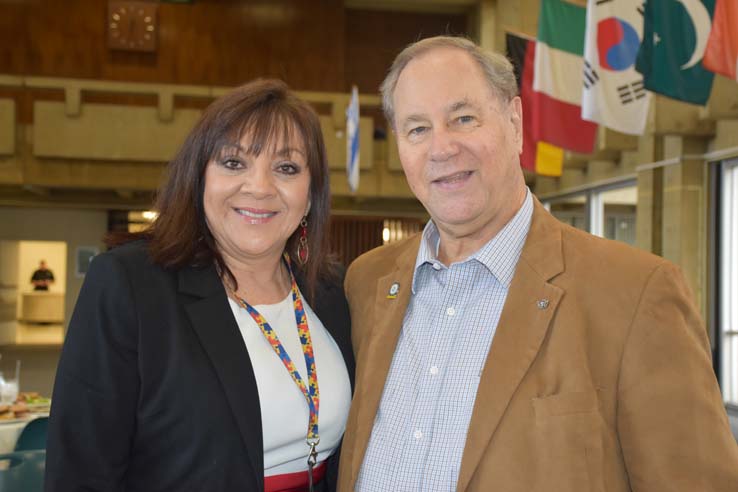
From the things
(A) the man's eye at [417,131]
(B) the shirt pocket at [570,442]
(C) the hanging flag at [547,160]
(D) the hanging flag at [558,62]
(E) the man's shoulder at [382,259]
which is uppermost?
(D) the hanging flag at [558,62]

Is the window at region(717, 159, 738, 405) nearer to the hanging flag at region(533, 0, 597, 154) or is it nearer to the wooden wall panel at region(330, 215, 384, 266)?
the hanging flag at region(533, 0, 597, 154)

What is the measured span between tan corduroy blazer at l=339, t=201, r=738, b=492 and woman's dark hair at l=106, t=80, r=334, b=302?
2.88 feet

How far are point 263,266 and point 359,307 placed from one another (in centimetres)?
37

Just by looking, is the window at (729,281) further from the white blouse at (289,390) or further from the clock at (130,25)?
the clock at (130,25)

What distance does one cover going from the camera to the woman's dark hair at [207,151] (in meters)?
2.23

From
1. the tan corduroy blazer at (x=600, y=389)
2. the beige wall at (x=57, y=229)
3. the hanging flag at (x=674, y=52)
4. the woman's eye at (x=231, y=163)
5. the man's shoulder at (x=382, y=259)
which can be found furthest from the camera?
the beige wall at (x=57, y=229)

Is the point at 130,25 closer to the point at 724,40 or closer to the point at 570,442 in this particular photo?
the point at 724,40

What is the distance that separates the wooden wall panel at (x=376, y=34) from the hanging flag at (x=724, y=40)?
12812 millimetres

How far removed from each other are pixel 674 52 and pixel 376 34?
12555mm

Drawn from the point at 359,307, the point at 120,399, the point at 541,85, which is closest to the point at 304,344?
the point at 359,307

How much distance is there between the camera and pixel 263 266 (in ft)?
8.04

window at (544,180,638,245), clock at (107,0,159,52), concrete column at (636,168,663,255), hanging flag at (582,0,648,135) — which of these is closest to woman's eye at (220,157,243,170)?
hanging flag at (582,0,648,135)

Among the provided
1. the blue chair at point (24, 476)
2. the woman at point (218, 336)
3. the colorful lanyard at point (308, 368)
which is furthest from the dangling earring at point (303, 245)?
the blue chair at point (24, 476)

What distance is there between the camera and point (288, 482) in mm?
2189
